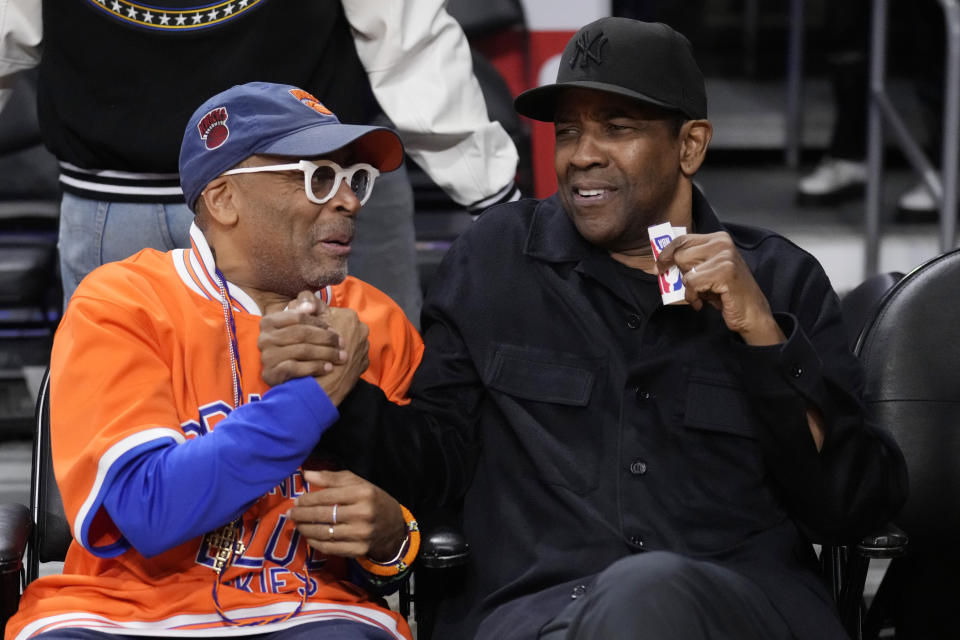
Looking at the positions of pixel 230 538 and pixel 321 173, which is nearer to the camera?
pixel 230 538

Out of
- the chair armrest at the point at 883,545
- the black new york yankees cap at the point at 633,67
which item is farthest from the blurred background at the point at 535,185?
the chair armrest at the point at 883,545

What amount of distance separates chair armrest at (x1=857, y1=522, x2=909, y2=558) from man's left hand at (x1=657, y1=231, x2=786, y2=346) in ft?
1.29

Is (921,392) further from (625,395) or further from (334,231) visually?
(334,231)

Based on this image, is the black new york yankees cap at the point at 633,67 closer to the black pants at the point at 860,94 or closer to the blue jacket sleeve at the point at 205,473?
the blue jacket sleeve at the point at 205,473

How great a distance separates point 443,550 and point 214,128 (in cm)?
82

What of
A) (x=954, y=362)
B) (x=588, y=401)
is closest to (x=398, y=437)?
(x=588, y=401)

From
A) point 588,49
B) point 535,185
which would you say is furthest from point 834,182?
point 588,49

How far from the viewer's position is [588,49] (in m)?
2.43

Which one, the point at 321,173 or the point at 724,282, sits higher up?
the point at 321,173

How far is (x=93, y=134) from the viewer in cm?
277

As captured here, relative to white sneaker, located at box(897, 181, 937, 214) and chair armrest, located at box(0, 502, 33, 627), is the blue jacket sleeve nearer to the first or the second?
chair armrest, located at box(0, 502, 33, 627)

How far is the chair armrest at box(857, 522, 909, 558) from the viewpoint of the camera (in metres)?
2.35

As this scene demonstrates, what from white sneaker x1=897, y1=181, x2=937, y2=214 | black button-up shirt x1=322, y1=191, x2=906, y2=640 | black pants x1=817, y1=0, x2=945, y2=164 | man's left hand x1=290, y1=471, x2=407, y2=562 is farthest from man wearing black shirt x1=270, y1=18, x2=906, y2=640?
black pants x1=817, y1=0, x2=945, y2=164

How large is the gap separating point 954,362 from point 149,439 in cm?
161
